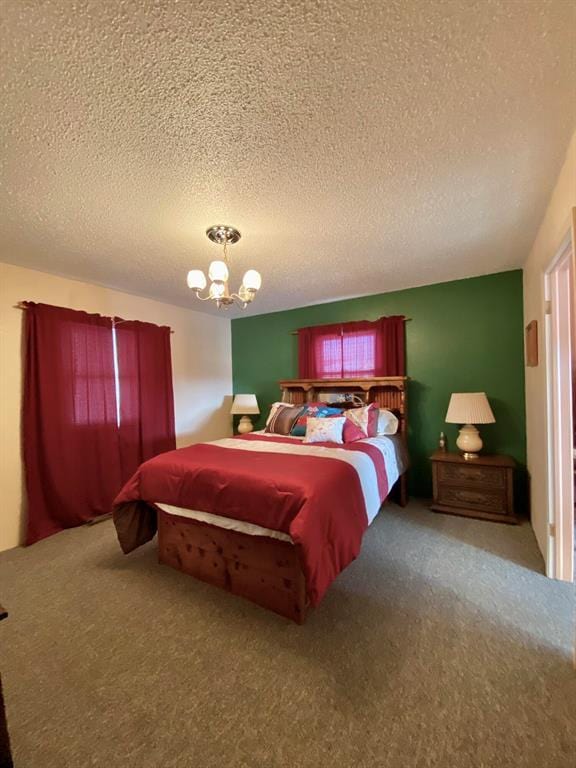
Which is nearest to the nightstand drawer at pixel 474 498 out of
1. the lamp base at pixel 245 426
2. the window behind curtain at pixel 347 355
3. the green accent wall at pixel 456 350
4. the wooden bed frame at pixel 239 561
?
the green accent wall at pixel 456 350

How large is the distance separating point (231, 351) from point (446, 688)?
4.36 meters

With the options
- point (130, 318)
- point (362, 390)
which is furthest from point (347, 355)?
point (130, 318)

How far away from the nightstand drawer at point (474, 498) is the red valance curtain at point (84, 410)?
3.20m

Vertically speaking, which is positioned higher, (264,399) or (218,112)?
(218,112)

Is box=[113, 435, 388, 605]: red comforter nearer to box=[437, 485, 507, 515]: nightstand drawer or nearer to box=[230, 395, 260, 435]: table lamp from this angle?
box=[437, 485, 507, 515]: nightstand drawer

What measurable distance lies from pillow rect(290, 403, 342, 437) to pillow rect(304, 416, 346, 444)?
0.24 m

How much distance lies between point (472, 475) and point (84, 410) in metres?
3.86

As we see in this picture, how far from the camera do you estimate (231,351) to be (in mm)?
4906

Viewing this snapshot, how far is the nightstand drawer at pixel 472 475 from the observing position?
2.78m

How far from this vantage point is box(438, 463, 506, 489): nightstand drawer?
9.12 ft

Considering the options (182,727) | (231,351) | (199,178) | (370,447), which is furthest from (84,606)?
(231,351)

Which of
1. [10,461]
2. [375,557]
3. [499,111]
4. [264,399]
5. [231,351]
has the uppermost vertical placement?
[499,111]

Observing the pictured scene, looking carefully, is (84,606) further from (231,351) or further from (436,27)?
(231,351)

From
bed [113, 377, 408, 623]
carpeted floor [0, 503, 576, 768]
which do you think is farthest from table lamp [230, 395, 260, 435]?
carpeted floor [0, 503, 576, 768]
